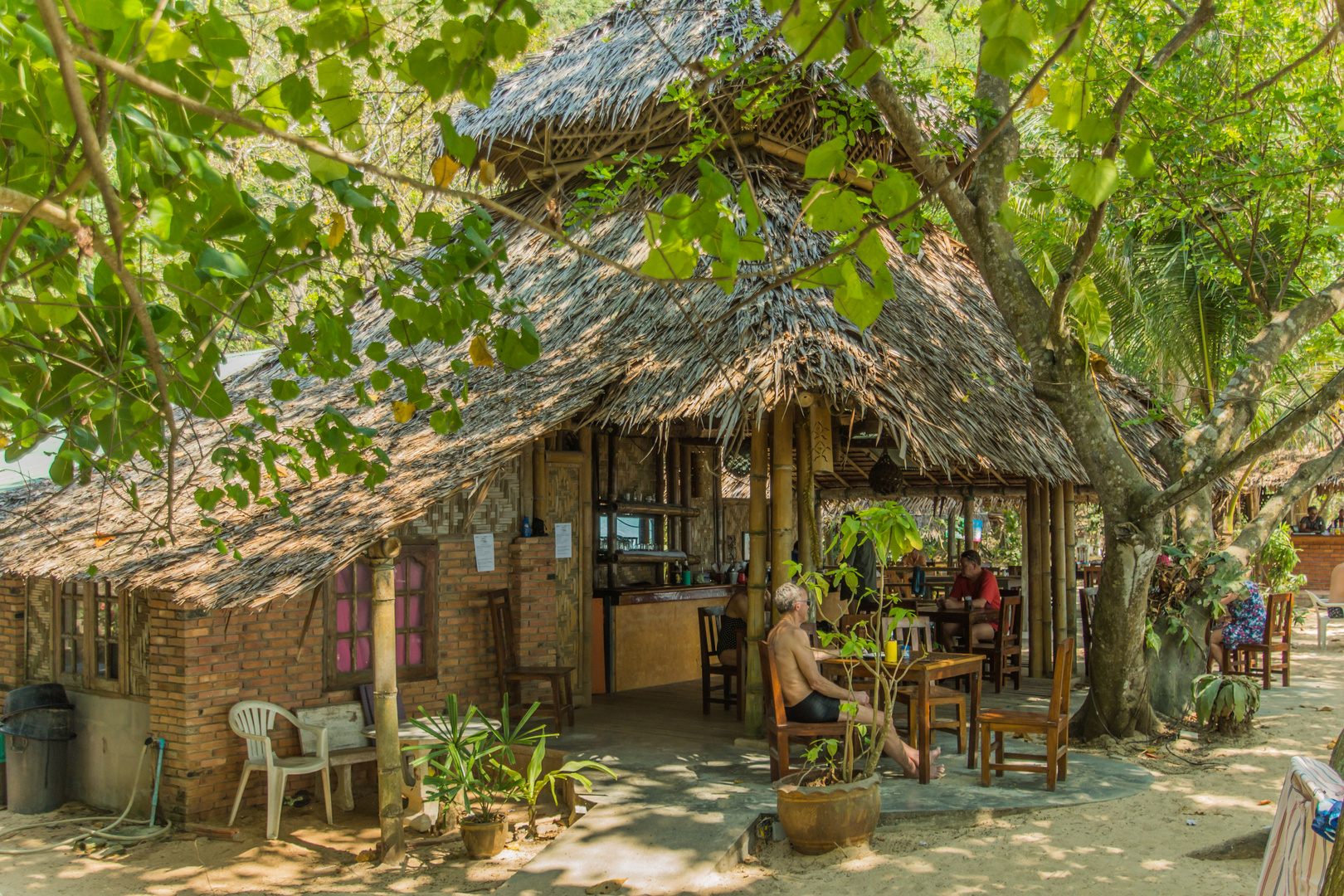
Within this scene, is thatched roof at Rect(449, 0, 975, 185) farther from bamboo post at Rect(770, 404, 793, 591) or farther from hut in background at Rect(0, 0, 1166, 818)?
bamboo post at Rect(770, 404, 793, 591)

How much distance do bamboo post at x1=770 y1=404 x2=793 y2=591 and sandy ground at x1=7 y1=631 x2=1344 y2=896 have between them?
2104 millimetres

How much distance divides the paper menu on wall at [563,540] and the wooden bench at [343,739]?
2179mm

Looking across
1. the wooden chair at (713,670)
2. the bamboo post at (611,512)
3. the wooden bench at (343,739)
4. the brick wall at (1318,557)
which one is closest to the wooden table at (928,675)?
the wooden chair at (713,670)

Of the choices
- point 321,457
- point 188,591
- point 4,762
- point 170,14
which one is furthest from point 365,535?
point 4,762

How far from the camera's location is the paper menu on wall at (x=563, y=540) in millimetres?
8586

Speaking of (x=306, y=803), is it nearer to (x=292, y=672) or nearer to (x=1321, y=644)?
(x=292, y=672)

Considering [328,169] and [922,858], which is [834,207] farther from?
[922,858]

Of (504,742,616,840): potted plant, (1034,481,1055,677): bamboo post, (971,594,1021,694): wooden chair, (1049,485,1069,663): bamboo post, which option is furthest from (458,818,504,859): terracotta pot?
(1049,485,1069,663): bamboo post

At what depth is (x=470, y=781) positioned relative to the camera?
225 inches

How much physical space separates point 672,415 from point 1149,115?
4.11m

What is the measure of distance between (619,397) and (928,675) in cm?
286

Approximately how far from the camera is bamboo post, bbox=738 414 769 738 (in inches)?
279

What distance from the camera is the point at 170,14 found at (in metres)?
2.55

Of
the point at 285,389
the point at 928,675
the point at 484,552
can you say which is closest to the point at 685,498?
the point at 484,552
